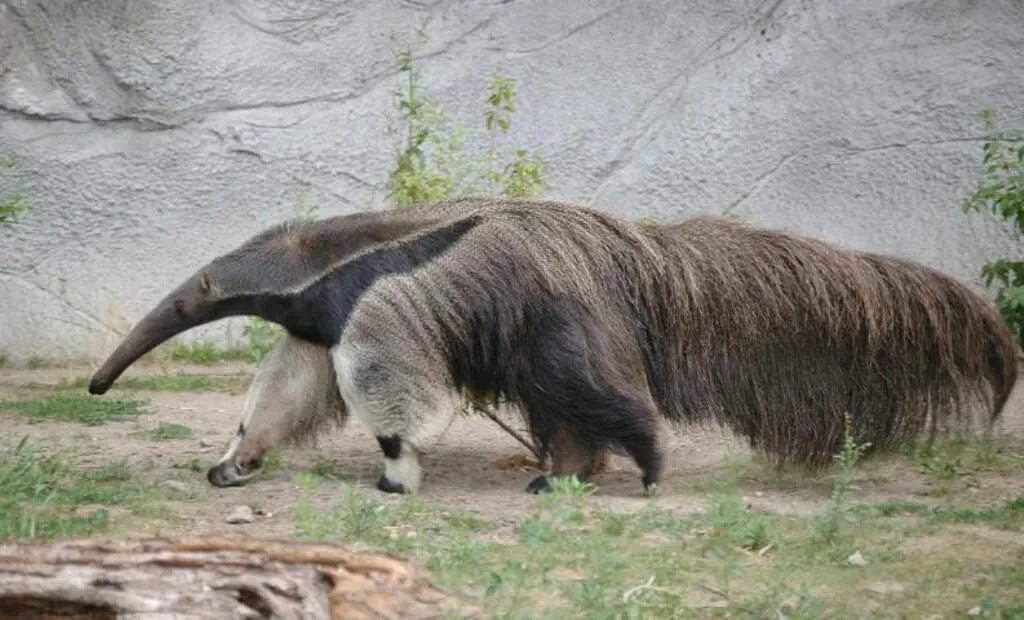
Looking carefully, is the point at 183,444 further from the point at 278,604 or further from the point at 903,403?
the point at 278,604

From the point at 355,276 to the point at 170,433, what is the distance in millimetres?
1843

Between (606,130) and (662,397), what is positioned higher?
(606,130)

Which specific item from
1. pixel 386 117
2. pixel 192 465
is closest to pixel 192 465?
pixel 192 465

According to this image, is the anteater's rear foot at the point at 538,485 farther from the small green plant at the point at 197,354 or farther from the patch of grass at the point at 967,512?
the small green plant at the point at 197,354

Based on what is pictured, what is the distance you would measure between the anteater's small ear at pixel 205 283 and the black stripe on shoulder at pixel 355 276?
45 centimetres

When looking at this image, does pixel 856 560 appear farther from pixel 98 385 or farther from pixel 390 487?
pixel 98 385

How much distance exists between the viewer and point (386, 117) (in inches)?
431

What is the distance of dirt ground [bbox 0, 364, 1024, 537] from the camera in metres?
6.23

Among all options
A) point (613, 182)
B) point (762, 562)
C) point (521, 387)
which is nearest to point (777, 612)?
point (762, 562)

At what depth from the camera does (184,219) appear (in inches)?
436

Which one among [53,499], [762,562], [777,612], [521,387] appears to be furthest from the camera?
[521,387]

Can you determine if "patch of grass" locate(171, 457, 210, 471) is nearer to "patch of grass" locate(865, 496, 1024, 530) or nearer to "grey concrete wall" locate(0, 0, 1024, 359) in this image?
"patch of grass" locate(865, 496, 1024, 530)

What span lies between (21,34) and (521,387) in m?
5.89

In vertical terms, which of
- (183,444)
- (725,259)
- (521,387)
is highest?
(725,259)
